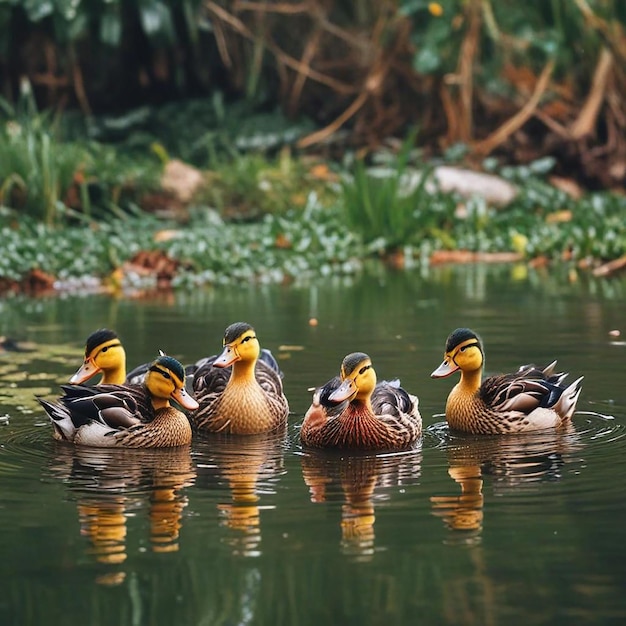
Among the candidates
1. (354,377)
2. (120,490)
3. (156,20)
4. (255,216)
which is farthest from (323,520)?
(156,20)

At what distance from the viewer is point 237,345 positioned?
9.23 metres

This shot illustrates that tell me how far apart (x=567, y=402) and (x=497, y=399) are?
389 mm

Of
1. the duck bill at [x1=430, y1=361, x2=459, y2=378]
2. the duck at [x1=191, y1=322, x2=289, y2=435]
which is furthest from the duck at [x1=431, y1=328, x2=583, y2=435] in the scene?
the duck at [x1=191, y1=322, x2=289, y2=435]

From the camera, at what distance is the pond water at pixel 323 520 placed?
5.40 meters

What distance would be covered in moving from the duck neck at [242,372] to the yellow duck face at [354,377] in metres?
1.02

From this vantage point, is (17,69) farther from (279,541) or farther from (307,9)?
Result: (279,541)

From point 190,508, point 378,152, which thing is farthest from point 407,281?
point 190,508

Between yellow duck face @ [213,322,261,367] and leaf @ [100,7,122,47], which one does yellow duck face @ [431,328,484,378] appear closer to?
yellow duck face @ [213,322,261,367]

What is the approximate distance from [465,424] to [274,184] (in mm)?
13096

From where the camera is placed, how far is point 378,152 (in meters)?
24.7

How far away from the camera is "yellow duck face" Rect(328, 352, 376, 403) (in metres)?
8.31

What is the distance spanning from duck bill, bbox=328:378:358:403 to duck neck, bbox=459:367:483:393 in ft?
3.36

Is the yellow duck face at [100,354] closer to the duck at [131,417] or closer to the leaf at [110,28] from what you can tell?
the duck at [131,417]

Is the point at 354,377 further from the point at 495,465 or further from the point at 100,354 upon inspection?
the point at 100,354
